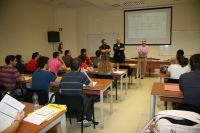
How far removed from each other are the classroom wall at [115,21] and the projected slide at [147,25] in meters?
0.47

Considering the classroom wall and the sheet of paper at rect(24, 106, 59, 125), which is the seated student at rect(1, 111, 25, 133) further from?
the classroom wall

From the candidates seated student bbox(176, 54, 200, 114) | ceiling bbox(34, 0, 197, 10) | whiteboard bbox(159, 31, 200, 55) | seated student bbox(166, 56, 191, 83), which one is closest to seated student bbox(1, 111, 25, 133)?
seated student bbox(176, 54, 200, 114)

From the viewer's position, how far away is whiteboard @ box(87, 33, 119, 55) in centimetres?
886

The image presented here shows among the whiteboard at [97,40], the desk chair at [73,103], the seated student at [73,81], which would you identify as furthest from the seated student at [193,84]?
the whiteboard at [97,40]

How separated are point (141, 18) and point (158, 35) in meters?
1.19

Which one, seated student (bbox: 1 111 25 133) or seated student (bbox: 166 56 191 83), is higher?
seated student (bbox: 166 56 191 83)

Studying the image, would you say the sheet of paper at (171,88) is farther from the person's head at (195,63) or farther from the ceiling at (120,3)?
the ceiling at (120,3)

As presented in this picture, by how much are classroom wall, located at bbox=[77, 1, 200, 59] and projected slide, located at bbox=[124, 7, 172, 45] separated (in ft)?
0.87

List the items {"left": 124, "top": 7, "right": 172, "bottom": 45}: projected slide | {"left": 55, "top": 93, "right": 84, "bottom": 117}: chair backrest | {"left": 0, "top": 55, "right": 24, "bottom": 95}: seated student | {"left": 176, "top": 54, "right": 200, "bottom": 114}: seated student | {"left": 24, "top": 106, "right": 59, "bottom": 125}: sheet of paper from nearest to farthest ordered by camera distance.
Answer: {"left": 24, "top": 106, "right": 59, "bottom": 125}: sheet of paper, {"left": 176, "top": 54, "right": 200, "bottom": 114}: seated student, {"left": 55, "top": 93, "right": 84, "bottom": 117}: chair backrest, {"left": 0, "top": 55, "right": 24, "bottom": 95}: seated student, {"left": 124, "top": 7, "right": 172, "bottom": 45}: projected slide

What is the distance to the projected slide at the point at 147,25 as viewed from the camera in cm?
784

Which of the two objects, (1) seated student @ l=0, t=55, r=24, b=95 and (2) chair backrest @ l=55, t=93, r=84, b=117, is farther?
(1) seated student @ l=0, t=55, r=24, b=95

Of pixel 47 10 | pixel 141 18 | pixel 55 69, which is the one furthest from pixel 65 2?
pixel 55 69

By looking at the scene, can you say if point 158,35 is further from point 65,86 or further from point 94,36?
point 65,86

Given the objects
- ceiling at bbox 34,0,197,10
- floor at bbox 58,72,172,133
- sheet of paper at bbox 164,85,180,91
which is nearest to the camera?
sheet of paper at bbox 164,85,180,91
